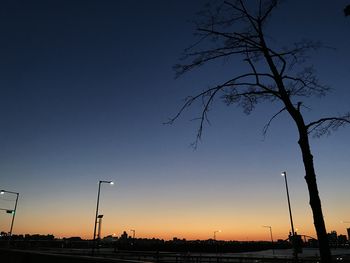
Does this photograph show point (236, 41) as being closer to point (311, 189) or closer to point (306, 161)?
point (306, 161)

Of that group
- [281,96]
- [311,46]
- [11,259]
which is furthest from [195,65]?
[11,259]

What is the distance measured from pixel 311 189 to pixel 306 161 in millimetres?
610

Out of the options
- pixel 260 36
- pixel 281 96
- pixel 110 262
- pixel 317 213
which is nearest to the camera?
pixel 110 262

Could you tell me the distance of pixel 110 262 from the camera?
5.87 meters

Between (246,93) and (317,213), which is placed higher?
(246,93)

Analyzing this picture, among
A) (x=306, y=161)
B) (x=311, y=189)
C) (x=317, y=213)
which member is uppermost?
(x=306, y=161)

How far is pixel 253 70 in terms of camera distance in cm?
952

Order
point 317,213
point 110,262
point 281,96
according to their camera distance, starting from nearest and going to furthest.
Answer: point 110,262
point 317,213
point 281,96

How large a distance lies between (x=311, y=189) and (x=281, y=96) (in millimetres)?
2371

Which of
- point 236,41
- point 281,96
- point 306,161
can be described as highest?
point 236,41

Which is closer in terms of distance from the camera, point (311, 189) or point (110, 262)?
point (110, 262)

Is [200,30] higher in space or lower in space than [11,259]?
higher

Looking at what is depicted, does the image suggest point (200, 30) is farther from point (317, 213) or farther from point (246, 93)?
point (317, 213)

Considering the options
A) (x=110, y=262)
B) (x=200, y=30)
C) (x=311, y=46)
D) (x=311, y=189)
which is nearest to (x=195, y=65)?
(x=200, y=30)
